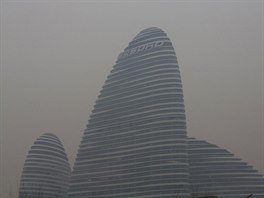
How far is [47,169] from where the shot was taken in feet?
392

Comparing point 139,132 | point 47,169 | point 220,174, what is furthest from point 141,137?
point 47,169

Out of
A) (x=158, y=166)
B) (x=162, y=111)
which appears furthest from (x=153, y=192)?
(x=162, y=111)

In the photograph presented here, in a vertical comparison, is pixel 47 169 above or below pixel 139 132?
below

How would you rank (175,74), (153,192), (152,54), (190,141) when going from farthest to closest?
(190,141), (152,54), (175,74), (153,192)

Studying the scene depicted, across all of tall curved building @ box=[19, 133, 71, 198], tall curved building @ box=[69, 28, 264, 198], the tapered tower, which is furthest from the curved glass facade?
tall curved building @ box=[19, 133, 71, 198]

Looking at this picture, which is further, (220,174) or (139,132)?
(220,174)

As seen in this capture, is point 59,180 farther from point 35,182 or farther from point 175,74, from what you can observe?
point 175,74

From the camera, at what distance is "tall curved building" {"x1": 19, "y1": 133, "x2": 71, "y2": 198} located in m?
112

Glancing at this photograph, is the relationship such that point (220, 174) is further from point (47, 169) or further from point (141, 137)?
point (47, 169)

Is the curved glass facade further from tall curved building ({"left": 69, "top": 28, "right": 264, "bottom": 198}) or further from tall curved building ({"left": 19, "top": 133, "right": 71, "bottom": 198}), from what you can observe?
tall curved building ({"left": 19, "top": 133, "right": 71, "bottom": 198})

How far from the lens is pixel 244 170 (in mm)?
100312

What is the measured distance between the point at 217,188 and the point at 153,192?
18.8 m

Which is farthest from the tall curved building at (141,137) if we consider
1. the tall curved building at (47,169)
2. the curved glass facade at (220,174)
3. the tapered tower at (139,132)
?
the tall curved building at (47,169)

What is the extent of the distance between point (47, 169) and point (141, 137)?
3821 cm
